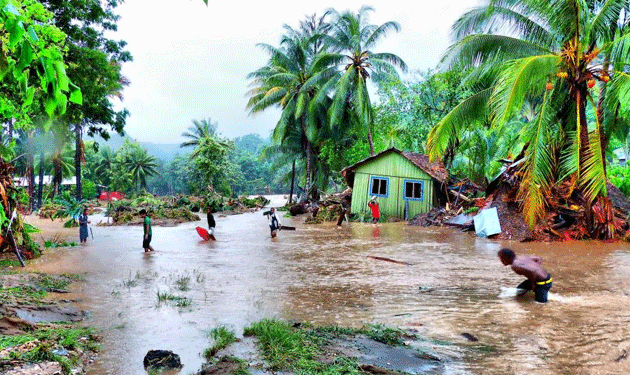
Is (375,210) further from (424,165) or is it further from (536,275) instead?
(536,275)

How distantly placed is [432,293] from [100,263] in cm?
813

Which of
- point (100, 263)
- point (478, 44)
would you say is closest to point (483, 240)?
point (478, 44)

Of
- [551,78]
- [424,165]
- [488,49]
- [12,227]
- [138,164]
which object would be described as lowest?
[12,227]

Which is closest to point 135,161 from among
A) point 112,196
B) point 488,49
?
point 112,196

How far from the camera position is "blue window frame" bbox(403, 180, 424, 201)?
24.0m

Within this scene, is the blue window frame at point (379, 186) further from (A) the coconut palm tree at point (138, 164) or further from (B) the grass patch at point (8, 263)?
(A) the coconut palm tree at point (138, 164)

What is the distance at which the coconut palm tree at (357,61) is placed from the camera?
28.0 m

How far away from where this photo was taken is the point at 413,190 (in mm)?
24219

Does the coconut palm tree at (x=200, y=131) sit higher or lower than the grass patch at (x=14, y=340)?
higher

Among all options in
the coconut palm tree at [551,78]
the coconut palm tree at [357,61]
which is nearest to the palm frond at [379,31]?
the coconut palm tree at [357,61]

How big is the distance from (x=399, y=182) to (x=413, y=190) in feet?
2.74

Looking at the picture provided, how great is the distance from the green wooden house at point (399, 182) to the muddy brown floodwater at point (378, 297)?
9351 mm

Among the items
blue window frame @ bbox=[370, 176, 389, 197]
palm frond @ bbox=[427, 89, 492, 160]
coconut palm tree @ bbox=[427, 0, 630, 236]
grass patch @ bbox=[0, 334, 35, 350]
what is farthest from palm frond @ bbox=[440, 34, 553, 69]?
grass patch @ bbox=[0, 334, 35, 350]

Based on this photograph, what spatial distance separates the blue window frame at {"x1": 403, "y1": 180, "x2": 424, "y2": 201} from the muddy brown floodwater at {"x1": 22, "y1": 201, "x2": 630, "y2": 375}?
9417mm
